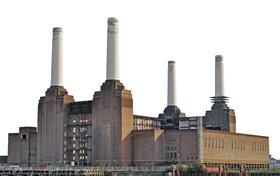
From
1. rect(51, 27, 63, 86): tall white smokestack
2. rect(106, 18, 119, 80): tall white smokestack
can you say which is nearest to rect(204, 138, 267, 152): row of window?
rect(106, 18, 119, 80): tall white smokestack

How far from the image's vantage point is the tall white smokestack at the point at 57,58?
125125 millimetres

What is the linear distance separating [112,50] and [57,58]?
15.6 m

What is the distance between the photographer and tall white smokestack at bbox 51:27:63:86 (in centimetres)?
12512

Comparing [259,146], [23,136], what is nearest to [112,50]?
[23,136]

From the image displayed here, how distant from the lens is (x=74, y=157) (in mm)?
123312

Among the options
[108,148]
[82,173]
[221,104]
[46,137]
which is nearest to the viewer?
[82,173]

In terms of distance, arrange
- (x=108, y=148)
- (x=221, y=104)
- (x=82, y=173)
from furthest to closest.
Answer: (x=221, y=104) < (x=108, y=148) < (x=82, y=173)

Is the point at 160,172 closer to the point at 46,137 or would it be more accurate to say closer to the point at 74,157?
the point at 74,157

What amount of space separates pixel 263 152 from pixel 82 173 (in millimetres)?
63604

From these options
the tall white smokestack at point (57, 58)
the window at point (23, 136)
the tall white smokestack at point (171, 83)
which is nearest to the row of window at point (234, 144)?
the tall white smokestack at point (171, 83)

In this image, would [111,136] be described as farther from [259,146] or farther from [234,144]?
[259,146]

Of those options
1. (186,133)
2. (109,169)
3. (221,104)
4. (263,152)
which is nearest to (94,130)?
(109,169)

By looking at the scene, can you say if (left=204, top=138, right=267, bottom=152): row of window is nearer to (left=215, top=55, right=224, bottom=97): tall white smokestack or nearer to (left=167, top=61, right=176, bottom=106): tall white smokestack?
(left=215, top=55, right=224, bottom=97): tall white smokestack

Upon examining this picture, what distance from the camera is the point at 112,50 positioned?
117875 mm
